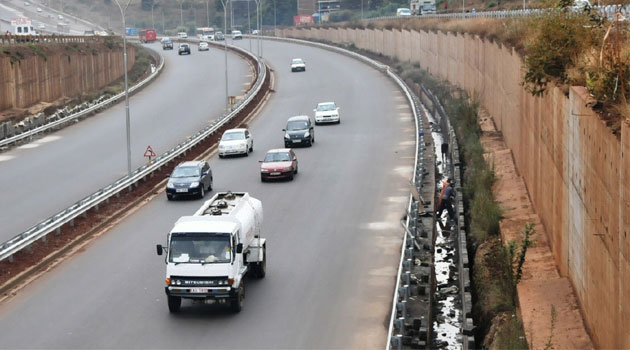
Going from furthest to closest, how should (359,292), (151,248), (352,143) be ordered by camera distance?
(352,143)
(151,248)
(359,292)

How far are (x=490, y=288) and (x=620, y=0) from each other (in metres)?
7.07

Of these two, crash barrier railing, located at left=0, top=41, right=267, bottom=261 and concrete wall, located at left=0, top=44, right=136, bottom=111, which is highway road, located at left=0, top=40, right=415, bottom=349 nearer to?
crash barrier railing, located at left=0, top=41, right=267, bottom=261

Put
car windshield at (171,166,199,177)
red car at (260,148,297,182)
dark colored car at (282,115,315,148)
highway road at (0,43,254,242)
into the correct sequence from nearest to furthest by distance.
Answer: highway road at (0,43,254,242) → car windshield at (171,166,199,177) → red car at (260,148,297,182) → dark colored car at (282,115,315,148)

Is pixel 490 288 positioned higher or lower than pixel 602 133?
lower

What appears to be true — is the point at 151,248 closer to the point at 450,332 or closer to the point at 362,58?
the point at 450,332

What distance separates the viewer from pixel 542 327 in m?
18.5

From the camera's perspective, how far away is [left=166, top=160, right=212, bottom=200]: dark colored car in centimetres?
3666

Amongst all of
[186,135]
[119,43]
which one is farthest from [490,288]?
[119,43]

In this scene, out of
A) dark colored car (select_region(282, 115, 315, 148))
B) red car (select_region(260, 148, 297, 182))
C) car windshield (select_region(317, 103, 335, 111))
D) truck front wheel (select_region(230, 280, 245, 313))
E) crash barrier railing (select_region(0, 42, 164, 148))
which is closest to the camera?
truck front wheel (select_region(230, 280, 245, 313))

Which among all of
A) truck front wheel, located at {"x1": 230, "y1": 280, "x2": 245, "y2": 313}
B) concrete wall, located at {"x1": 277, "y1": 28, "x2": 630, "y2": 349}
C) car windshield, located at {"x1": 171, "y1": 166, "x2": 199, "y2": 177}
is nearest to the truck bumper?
truck front wheel, located at {"x1": 230, "y1": 280, "x2": 245, "y2": 313}

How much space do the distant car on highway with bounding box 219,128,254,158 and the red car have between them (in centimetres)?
685

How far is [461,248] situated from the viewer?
24.8 metres

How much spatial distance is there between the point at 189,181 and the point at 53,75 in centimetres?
4542

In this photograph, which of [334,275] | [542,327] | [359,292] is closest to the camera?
[542,327]
